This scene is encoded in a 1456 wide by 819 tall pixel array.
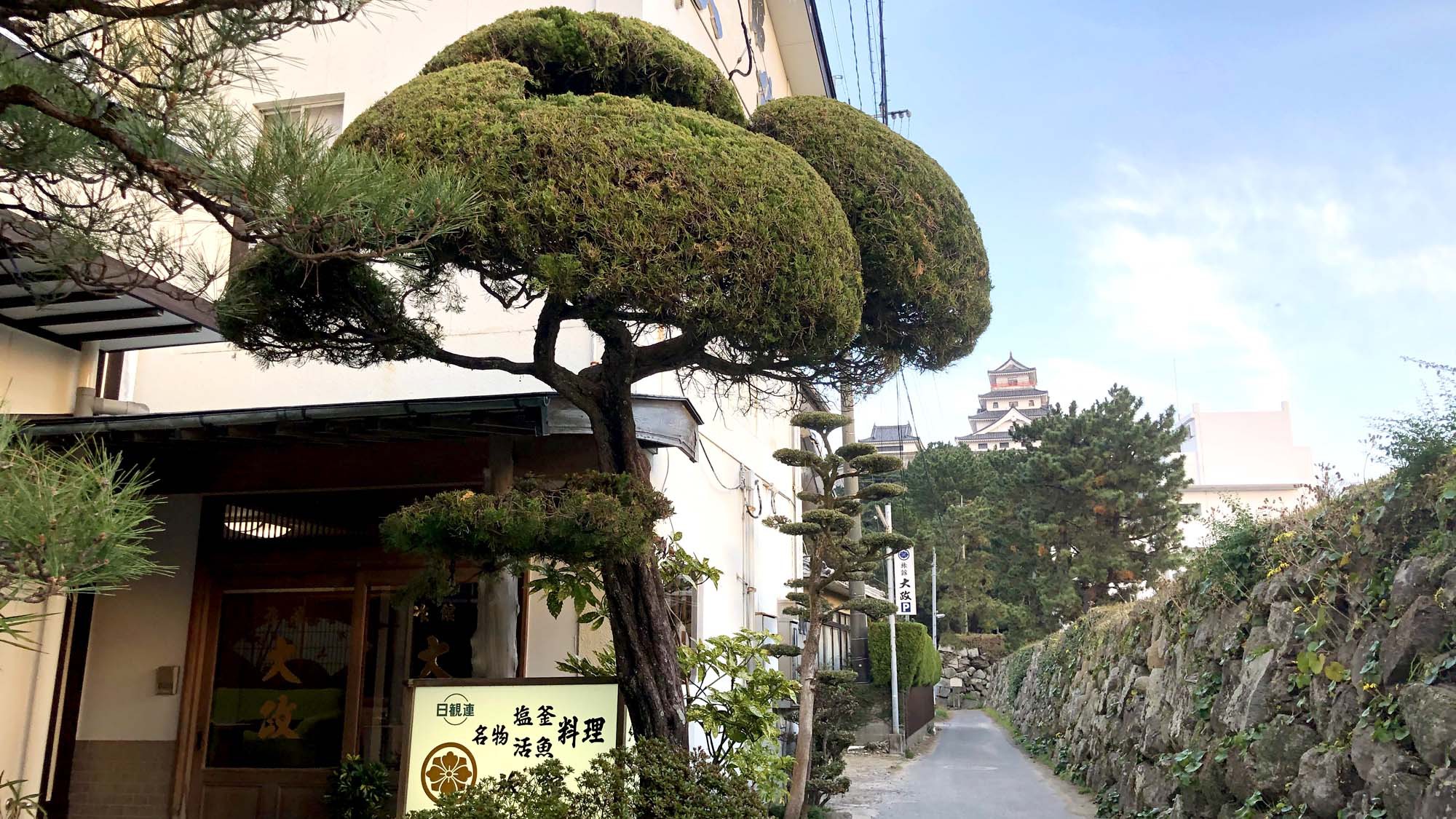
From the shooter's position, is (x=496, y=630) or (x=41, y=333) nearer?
(x=496, y=630)

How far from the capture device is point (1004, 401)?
4028 inches

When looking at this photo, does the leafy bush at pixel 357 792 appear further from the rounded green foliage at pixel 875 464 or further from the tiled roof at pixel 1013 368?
A: the tiled roof at pixel 1013 368

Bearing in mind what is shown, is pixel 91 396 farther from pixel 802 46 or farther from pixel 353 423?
pixel 802 46

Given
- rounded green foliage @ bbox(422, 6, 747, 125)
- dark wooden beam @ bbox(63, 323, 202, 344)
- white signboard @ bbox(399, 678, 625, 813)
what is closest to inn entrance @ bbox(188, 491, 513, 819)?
dark wooden beam @ bbox(63, 323, 202, 344)

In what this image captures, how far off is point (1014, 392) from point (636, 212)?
101014mm

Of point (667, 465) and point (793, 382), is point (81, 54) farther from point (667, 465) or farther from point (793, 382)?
point (667, 465)

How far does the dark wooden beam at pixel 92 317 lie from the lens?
313 inches

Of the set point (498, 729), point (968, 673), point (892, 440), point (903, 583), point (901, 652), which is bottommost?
point (968, 673)

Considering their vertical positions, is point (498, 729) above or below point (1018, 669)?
above

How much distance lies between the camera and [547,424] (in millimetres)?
7102

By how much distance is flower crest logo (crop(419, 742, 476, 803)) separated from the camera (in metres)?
5.86

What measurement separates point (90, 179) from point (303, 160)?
1032 millimetres

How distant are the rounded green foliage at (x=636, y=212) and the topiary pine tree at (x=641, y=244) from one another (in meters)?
0.01

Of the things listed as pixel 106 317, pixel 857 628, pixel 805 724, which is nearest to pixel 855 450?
pixel 805 724
